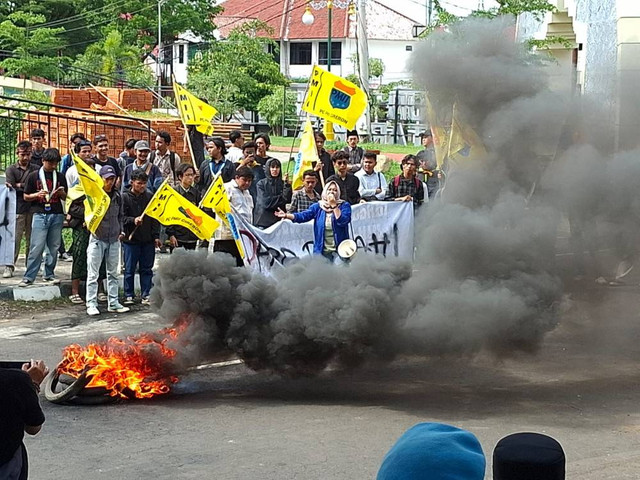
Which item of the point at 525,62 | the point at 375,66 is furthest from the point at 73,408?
the point at 375,66

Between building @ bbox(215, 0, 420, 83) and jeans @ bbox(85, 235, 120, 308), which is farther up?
building @ bbox(215, 0, 420, 83)

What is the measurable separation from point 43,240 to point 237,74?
103 feet

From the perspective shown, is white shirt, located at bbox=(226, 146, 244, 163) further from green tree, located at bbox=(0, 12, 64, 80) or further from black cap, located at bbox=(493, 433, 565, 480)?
green tree, located at bbox=(0, 12, 64, 80)

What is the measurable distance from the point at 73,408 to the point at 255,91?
37073 mm

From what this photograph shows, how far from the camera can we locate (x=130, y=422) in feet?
23.9

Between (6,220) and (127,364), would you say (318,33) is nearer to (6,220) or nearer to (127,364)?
(6,220)

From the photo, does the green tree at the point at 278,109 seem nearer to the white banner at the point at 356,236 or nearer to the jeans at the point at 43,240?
the white banner at the point at 356,236

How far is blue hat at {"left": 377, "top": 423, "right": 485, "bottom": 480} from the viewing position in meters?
2.09

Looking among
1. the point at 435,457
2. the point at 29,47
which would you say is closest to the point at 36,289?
the point at 435,457

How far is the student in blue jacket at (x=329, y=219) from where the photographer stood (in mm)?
10805

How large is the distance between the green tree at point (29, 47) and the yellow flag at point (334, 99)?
84.6 feet

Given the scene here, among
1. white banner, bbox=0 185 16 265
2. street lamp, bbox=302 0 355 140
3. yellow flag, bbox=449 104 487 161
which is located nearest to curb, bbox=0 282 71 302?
white banner, bbox=0 185 16 265

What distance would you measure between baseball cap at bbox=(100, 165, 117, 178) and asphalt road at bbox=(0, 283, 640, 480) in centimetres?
208

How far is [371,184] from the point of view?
1332cm
